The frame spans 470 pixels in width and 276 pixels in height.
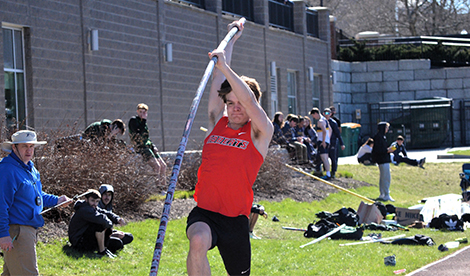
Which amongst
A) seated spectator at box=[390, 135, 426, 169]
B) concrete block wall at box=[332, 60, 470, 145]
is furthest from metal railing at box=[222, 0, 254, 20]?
concrete block wall at box=[332, 60, 470, 145]

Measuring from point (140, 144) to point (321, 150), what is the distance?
7290 millimetres

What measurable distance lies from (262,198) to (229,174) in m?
10.0

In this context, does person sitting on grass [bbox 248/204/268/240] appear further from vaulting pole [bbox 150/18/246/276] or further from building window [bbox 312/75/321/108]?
building window [bbox 312/75/321/108]

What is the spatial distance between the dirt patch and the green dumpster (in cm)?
835

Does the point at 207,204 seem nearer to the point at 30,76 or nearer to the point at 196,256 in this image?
the point at 196,256

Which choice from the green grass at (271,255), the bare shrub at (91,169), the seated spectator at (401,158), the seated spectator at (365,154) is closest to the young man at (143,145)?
the bare shrub at (91,169)

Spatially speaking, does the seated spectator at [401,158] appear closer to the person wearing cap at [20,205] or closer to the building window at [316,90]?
the building window at [316,90]

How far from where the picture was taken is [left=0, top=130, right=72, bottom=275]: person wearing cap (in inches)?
247

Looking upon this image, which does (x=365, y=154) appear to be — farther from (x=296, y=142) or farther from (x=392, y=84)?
(x=392, y=84)

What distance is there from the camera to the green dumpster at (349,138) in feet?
94.0

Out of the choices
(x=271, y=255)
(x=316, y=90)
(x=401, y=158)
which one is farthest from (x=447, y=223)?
(x=316, y=90)

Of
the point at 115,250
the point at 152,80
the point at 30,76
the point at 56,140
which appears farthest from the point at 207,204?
the point at 152,80

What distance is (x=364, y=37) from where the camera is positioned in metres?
38.3

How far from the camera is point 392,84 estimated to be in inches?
1390
